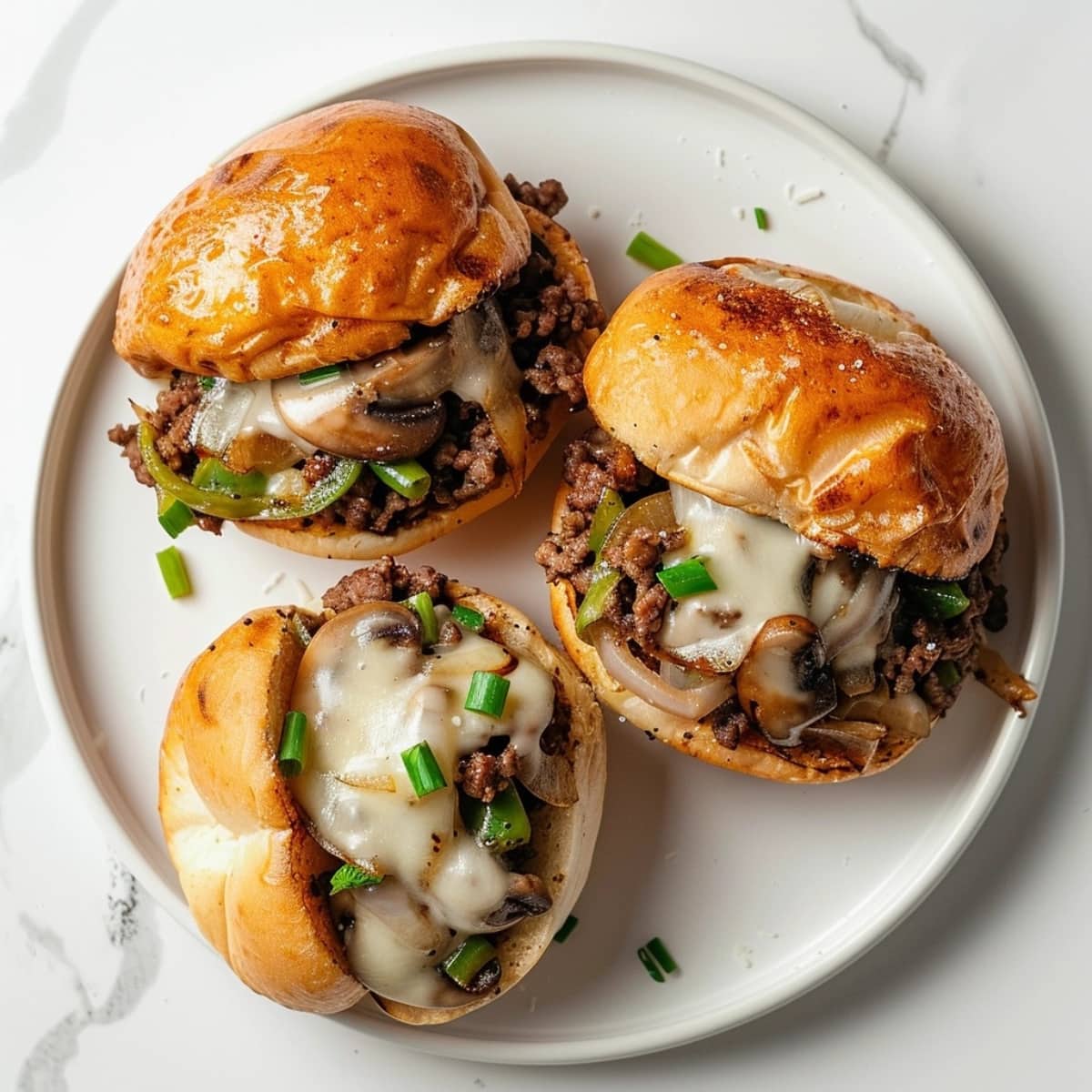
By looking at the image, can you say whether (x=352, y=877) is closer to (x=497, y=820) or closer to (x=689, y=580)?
(x=497, y=820)

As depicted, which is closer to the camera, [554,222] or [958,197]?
[554,222]

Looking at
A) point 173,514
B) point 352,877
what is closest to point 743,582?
point 352,877

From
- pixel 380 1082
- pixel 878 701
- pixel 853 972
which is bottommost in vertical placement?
pixel 380 1082

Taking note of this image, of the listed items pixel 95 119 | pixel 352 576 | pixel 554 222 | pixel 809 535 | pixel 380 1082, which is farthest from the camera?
pixel 95 119

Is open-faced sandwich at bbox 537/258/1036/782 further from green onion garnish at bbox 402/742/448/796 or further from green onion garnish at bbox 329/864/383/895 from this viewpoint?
green onion garnish at bbox 329/864/383/895

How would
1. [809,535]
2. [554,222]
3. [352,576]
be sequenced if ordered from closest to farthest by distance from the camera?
[809,535] → [352,576] → [554,222]

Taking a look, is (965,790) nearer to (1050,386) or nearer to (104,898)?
(1050,386)

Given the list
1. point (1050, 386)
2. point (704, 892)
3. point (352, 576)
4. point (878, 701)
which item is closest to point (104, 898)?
point (352, 576)
